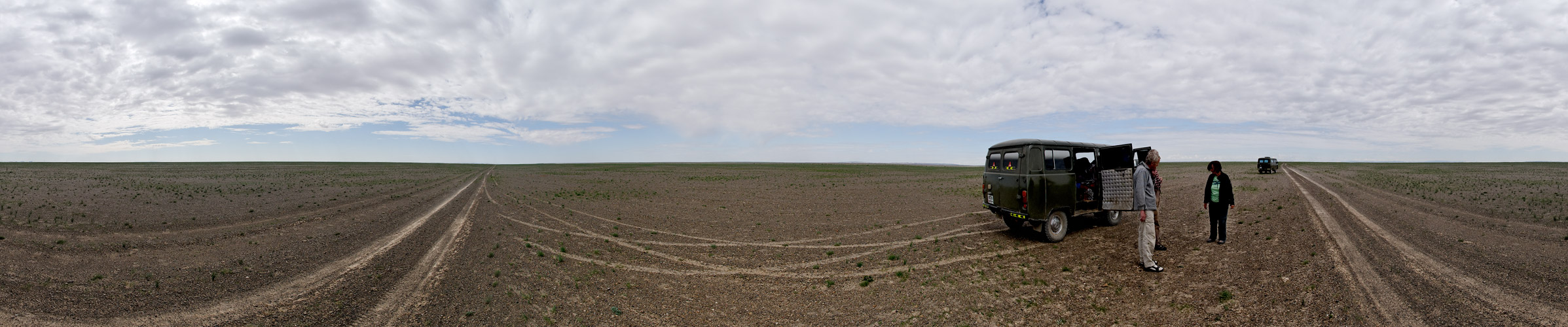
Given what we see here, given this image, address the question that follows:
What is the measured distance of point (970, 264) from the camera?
1012 cm

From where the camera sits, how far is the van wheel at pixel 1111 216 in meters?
13.7

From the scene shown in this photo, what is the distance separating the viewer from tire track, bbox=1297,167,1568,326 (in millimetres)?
6383

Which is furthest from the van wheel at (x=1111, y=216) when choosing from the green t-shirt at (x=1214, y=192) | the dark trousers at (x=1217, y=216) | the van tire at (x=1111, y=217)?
the green t-shirt at (x=1214, y=192)

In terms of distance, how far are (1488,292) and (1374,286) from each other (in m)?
1.40

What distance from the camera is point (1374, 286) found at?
7488mm

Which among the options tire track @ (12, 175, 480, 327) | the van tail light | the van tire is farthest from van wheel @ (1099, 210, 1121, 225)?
tire track @ (12, 175, 480, 327)

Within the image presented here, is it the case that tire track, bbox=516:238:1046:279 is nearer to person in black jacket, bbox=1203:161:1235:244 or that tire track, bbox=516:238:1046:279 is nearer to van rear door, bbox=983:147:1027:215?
van rear door, bbox=983:147:1027:215

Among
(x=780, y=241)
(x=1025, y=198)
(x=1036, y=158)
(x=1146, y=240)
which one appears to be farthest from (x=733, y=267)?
(x=1146, y=240)

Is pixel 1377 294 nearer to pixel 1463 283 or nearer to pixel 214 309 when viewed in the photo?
pixel 1463 283

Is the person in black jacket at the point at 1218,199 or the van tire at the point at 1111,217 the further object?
the van tire at the point at 1111,217

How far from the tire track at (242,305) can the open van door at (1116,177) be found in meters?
15.7

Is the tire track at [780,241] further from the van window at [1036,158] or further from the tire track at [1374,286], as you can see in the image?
the tire track at [1374,286]

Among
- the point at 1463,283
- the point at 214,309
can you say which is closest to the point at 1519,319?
the point at 1463,283

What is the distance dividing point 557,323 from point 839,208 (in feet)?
50.3
